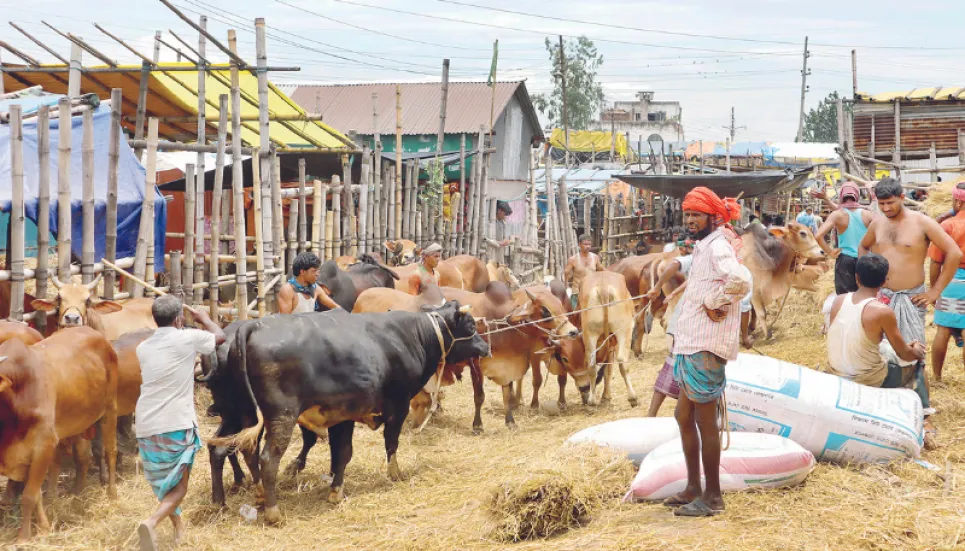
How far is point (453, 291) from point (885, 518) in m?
5.47

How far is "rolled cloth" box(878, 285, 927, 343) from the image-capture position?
287 inches

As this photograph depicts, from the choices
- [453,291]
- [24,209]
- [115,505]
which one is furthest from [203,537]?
[453,291]

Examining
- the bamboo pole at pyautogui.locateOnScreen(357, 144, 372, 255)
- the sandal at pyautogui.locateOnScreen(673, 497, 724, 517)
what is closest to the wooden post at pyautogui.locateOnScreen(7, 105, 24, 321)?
the sandal at pyautogui.locateOnScreen(673, 497, 724, 517)

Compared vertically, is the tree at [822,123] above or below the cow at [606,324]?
above

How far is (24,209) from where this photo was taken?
24.4 feet

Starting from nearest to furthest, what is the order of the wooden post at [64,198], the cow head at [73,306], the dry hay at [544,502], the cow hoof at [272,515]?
Answer: the dry hay at [544,502]
the cow hoof at [272,515]
the cow head at [73,306]
the wooden post at [64,198]

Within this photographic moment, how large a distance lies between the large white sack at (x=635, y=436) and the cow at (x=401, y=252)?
304 inches

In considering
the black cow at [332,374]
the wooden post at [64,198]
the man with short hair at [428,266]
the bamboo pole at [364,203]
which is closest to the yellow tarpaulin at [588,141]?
the bamboo pole at [364,203]

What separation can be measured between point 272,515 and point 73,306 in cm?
230

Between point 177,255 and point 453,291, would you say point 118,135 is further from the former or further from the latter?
point 453,291

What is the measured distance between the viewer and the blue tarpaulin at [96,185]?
829 cm

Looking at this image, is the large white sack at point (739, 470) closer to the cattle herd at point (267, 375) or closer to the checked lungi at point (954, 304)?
the cattle herd at point (267, 375)

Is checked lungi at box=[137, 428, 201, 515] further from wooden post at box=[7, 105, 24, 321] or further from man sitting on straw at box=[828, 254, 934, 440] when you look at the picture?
man sitting on straw at box=[828, 254, 934, 440]

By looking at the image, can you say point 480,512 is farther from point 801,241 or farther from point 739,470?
point 801,241
